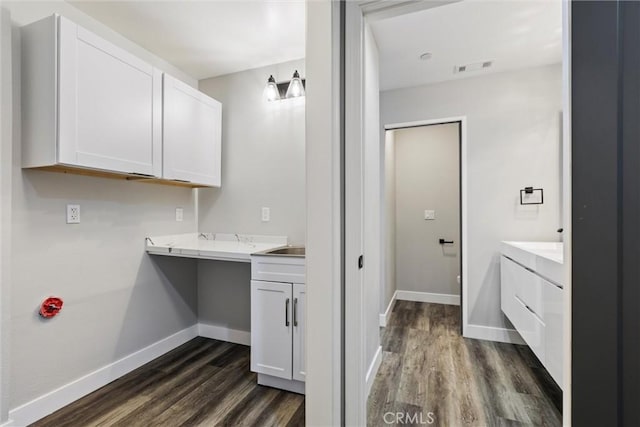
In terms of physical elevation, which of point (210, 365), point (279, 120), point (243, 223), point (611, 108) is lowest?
point (210, 365)

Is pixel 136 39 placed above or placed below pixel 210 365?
above

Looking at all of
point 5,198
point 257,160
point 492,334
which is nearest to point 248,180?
point 257,160

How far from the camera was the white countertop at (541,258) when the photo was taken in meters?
1.55

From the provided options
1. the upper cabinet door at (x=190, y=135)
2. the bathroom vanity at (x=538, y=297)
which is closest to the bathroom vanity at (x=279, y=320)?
the upper cabinet door at (x=190, y=135)

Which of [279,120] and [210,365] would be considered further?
[279,120]

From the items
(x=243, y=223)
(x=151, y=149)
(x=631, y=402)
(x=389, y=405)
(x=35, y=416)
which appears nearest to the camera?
(x=631, y=402)

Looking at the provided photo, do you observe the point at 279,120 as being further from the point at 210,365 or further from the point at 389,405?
the point at 389,405

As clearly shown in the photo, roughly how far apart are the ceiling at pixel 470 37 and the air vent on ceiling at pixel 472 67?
42 mm

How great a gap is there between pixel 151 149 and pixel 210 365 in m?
1.66

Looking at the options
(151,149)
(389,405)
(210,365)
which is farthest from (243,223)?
(389,405)

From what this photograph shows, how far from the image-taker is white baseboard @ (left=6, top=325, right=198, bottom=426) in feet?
5.31

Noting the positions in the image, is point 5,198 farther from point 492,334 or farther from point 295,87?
point 492,334

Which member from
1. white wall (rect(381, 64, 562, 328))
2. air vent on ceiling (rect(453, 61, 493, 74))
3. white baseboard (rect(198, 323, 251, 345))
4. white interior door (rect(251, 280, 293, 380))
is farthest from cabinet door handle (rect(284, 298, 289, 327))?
air vent on ceiling (rect(453, 61, 493, 74))

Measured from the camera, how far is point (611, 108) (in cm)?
91
